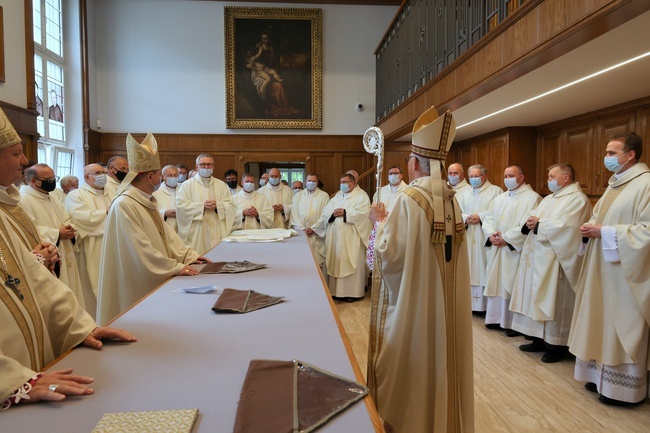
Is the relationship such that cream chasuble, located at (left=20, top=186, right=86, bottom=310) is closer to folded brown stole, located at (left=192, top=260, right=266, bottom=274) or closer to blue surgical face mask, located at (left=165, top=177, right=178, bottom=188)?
blue surgical face mask, located at (left=165, top=177, right=178, bottom=188)

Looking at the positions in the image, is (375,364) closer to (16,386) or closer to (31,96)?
(16,386)

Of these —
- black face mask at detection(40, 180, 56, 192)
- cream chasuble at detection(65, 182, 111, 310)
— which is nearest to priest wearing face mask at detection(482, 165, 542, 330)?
cream chasuble at detection(65, 182, 111, 310)

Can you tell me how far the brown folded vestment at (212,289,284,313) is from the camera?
227 cm

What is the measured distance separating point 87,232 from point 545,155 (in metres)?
7.15

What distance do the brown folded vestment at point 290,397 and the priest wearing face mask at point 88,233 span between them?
15.4ft

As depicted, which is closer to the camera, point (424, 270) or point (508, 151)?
point (424, 270)

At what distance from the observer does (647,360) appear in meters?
3.62

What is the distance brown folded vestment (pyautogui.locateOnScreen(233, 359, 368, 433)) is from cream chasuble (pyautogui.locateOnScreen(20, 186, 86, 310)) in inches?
156

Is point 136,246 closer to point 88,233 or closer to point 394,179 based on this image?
point 88,233

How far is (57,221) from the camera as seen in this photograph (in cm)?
517

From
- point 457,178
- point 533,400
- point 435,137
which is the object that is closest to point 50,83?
point 457,178

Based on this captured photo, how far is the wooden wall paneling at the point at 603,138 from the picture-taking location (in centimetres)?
629

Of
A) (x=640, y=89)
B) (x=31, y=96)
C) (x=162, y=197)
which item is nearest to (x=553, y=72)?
(x=640, y=89)

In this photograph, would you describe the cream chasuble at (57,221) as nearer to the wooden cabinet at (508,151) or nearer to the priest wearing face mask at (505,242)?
the priest wearing face mask at (505,242)
